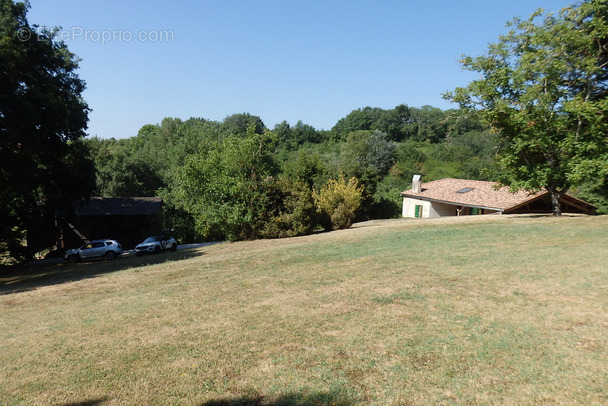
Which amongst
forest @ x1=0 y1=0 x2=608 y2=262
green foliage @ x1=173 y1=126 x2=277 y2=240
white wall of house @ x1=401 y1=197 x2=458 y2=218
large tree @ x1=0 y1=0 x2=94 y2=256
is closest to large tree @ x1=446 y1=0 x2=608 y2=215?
forest @ x1=0 y1=0 x2=608 y2=262

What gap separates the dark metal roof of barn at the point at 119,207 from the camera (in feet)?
107

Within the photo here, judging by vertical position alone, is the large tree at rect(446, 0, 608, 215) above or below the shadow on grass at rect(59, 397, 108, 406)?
above

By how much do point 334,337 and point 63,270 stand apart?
67.9 feet

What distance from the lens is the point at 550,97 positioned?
70.7 feet

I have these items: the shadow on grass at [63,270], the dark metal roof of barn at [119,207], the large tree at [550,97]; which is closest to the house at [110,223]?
the dark metal roof of barn at [119,207]

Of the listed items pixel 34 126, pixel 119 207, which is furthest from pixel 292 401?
pixel 119 207

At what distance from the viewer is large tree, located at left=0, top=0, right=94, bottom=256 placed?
18.5 metres

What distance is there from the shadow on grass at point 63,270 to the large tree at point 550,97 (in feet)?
66.0

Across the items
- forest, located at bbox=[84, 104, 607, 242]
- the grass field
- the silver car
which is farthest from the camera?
forest, located at bbox=[84, 104, 607, 242]

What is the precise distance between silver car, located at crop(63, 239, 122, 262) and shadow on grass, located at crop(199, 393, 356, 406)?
2518 centimetres

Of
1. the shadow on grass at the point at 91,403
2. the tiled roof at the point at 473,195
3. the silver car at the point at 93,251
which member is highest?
the tiled roof at the point at 473,195

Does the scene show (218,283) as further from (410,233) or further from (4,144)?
(4,144)

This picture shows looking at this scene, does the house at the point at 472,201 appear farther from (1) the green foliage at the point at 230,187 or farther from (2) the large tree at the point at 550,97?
(1) the green foliage at the point at 230,187

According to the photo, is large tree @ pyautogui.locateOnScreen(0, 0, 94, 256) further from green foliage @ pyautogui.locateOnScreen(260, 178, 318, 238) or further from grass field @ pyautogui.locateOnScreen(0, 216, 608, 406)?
green foliage @ pyautogui.locateOnScreen(260, 178, 318, 238)
